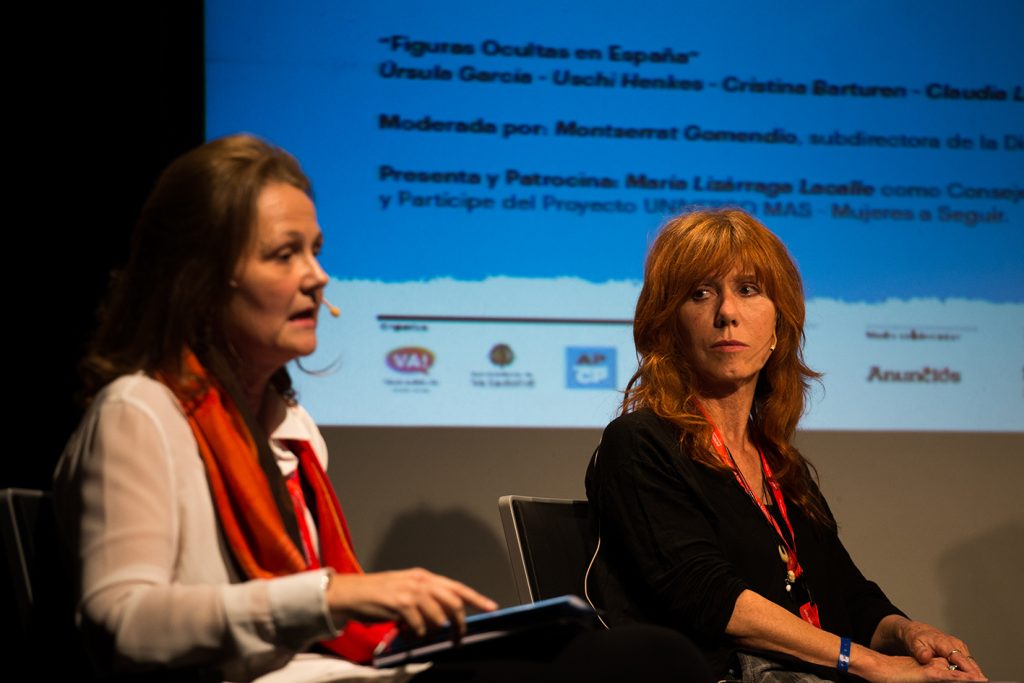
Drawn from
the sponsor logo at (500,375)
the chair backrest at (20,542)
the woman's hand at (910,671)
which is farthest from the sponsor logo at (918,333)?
the chair backrest at (20,542)

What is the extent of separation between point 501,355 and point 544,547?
115cm

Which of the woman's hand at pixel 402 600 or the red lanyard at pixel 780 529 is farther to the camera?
the red lanyard at pixel 780 529

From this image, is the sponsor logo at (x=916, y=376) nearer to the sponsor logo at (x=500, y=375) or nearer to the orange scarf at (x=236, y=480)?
the sponsor logo at (x=500, y=375)

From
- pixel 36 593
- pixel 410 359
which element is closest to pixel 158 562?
pixel 36 593

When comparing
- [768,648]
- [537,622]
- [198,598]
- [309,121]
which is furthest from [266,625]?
[309,121]

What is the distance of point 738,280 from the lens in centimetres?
240

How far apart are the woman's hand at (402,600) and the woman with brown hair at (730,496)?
2.89ft

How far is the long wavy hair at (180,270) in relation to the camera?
1488mm

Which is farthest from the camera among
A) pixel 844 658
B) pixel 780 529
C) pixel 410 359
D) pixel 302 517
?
pixel 410 359

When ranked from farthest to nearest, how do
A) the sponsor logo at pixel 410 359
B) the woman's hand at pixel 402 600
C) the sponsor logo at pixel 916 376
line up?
the sponsor logo at pixel 916 376 < the sponsor logo at pixel 410 359 < the woman's hand at pixel 402 600

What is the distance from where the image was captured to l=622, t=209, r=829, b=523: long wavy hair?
2367 mm

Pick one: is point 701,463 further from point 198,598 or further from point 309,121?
point 309,121

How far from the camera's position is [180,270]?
59.0 inches

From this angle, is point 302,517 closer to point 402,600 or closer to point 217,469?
point 217,469
